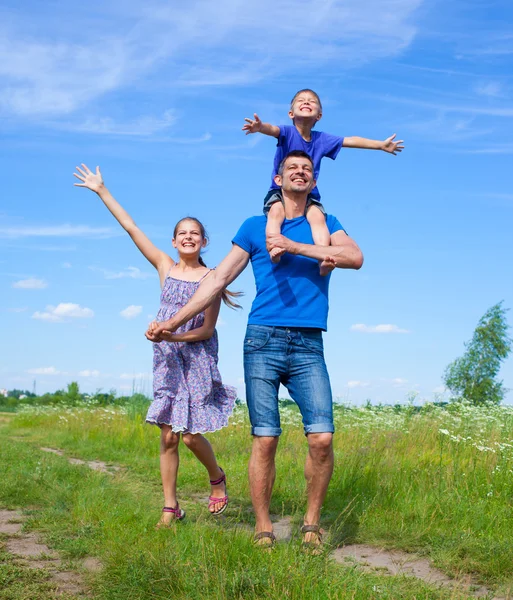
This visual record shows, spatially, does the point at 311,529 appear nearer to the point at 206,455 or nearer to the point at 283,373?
the point at 283,373

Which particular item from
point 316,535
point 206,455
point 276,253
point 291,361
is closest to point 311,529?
point 316,535

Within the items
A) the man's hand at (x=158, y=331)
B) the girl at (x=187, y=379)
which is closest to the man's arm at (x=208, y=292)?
the man's hand at (x=158, y=331)

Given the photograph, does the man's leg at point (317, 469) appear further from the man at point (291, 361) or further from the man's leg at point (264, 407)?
the man's leg at point (264, 407)

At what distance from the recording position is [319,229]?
497 cm

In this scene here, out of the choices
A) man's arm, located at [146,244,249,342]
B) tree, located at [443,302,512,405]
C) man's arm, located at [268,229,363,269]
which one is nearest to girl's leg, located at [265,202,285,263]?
man's arm, located at [268,229,363,269]

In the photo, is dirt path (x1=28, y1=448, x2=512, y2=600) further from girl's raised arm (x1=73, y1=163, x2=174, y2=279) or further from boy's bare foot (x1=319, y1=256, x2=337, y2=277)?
girl's raised arm (x1=73, y1=163, x2=174, y2=279)

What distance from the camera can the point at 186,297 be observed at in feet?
18.4

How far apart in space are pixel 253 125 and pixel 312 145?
0.71 m

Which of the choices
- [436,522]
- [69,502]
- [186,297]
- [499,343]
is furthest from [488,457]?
[499,343]

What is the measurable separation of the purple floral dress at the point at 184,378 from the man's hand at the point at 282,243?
1145mm

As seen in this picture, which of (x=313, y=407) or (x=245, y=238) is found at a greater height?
(x=245, y=238)

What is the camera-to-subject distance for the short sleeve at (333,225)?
514cm

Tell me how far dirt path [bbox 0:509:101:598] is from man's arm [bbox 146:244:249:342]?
1.61m

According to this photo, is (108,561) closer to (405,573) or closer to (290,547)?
(290,547)
